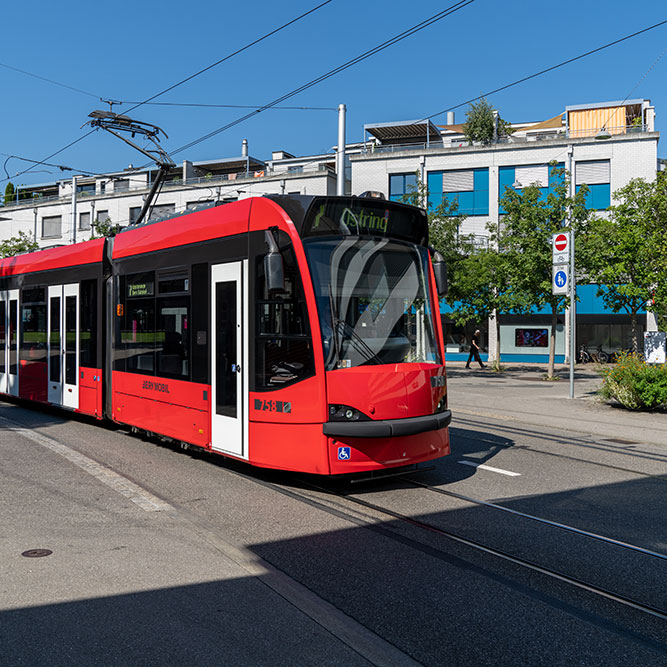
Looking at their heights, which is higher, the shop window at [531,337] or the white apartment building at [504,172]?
the white apartment building at [504,172]

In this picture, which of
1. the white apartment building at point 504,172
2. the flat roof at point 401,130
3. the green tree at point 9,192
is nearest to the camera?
the white apartment building at point 504,172

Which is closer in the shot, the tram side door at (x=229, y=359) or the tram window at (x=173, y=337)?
the tram side door at (x=229, y=359)

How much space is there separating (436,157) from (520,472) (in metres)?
34.4

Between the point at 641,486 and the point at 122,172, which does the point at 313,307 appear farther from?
the point at 122,172

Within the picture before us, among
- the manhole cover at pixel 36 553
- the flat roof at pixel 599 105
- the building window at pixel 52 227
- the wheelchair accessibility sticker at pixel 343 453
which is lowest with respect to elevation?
the manhole cover at pixel 36 553

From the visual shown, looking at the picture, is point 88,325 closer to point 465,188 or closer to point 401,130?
point 465,188

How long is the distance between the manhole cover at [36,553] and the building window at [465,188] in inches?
1430

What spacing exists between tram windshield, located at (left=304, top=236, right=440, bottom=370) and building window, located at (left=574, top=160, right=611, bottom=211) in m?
32.8

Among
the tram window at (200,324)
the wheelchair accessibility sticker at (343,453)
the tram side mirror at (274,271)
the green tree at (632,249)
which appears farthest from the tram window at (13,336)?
the green tree at (632,249)

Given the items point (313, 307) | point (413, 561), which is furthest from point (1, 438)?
point (413, 561)

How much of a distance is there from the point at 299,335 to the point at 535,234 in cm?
1913

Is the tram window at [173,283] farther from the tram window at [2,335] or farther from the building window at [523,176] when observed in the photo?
the building window at [523,176]

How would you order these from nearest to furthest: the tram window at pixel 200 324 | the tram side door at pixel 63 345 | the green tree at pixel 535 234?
the tram window at pixel 200 324, the tram side door at pixel 63 345, the green tree at pixel 535 234

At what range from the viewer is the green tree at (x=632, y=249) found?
2448 cm
